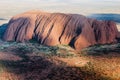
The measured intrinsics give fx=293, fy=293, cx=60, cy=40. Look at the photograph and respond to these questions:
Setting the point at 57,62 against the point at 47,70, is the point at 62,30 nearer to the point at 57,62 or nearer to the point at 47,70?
the point at 57,62

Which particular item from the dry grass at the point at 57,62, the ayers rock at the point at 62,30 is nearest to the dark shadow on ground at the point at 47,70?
the dry grass at the point at 57,62

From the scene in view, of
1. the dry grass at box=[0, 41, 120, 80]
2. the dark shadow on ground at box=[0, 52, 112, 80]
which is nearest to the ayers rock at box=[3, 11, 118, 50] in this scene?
the dry grass at box=[0, 41, 120, 80]

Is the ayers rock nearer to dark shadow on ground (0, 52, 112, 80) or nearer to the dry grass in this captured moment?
the dry grass

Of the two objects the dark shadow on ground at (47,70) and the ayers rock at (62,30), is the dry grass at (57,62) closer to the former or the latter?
the dark shadow on ground at (47,70)

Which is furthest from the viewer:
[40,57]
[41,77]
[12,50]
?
[12,50]

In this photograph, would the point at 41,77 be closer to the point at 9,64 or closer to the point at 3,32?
the point at 9,64

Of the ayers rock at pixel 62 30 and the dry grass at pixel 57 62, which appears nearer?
the dry grass at pixel 57 62

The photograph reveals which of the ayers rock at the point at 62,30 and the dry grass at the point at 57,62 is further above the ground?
the ayers rock at the point at 62,30

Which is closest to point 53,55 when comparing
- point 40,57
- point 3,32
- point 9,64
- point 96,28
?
point 40,57

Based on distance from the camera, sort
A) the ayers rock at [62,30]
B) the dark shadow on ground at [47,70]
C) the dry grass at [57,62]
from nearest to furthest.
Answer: the dark shadow on ground at [47,70]
the dry grass at [57,62]
the ayers rock at [62,30]
